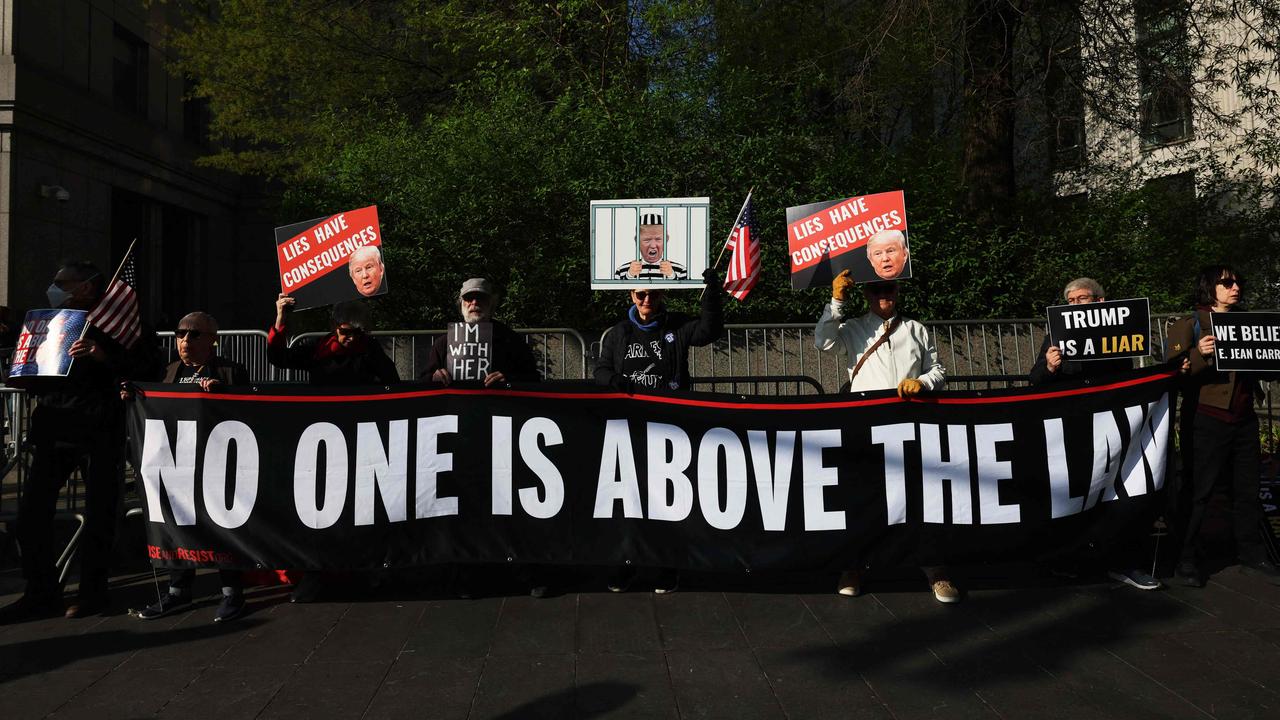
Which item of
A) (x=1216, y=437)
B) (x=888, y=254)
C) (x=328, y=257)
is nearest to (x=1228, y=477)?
(x=1216, y=437)

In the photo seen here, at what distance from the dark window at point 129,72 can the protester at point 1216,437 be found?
21540 millimetres

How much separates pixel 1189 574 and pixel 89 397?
6.57 m

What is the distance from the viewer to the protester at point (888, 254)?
18.6 ft

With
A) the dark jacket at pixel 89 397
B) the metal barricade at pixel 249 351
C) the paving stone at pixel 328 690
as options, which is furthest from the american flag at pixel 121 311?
the metal barricade at pixel 249 351

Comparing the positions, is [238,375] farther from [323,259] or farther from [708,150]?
[708,150]

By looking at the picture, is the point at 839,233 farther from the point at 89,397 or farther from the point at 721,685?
the point at 89,397

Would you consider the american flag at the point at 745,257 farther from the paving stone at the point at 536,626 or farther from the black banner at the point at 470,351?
the paving stone at the point at 536,626

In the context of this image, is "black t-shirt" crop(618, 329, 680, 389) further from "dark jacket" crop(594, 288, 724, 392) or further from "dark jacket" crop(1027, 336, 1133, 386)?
"dark jacket" crop(1027, 336, 1133, 386)

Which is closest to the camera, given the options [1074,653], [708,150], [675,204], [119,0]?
[1074,653]

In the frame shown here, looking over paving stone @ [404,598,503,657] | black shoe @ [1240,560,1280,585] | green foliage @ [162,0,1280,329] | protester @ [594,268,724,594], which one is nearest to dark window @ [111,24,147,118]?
green foliage @ [162,0,1280,329]

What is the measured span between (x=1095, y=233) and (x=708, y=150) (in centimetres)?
527

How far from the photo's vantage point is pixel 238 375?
17.9ft

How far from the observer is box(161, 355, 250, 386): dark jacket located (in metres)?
5.40

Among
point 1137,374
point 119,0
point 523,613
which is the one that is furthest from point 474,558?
point 119,0
